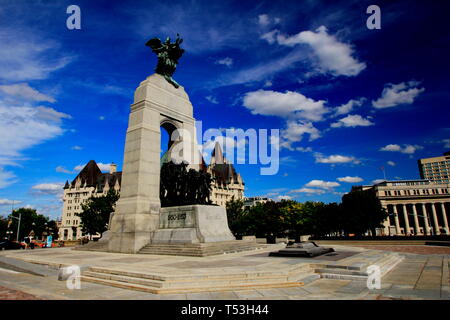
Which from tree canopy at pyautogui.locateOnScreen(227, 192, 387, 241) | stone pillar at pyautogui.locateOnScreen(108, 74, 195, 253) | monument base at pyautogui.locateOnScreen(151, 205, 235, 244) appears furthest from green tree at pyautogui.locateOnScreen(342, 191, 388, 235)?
stone pillar at pyautogui.locateOnScreen(108, 74, 195, 253)

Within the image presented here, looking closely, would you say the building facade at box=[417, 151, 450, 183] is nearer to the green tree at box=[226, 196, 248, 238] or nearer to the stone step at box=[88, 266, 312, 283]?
the green tree at box=[226, 196, 248, 238]

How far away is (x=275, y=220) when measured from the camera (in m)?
61.4

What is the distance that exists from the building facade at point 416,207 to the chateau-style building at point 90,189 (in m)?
62.2

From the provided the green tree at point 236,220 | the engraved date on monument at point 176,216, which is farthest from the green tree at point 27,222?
the engraved date on monument at point 176,216

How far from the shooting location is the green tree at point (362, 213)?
5697 cm

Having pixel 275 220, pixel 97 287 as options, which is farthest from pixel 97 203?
pixel 97 287

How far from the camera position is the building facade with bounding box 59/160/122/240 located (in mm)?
115750

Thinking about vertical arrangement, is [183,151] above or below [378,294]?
above

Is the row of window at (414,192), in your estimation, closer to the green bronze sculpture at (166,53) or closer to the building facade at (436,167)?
the building facade at (436,167)

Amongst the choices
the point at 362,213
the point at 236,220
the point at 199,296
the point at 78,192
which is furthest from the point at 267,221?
the point at 78,192

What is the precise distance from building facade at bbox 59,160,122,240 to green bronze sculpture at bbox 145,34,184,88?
94.2 metres

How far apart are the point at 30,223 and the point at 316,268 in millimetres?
113136
